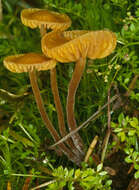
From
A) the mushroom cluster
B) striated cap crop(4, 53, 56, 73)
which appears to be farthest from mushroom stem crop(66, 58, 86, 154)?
striated cap crop(4, 53, 56, 73)

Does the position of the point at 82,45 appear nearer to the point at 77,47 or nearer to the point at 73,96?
the point at 77,47

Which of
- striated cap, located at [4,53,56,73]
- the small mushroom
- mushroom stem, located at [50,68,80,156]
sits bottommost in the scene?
mushroom stem, located at [50,68,80,156]

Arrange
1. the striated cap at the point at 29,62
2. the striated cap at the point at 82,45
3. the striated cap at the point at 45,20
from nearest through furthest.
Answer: the striated cap at the point at 82,45, the striated cap at the point at 29,62, the striated cap at the point at 45,20

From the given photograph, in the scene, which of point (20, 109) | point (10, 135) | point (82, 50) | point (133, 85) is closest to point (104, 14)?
point (133, 85)

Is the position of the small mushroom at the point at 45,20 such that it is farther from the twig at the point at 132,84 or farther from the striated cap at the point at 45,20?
the twig at the point at 132,84

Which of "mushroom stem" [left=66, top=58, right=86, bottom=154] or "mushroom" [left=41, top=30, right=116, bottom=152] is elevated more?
"mushroom" [left=41, top=30, right=116, bottom=152]

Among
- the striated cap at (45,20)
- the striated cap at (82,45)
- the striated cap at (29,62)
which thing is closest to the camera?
the striated cap at (82,45)

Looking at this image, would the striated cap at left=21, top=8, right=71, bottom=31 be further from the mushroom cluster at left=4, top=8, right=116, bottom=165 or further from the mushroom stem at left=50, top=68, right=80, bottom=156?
the mushroom stem at left=50, top=68, right=80, bottom=156

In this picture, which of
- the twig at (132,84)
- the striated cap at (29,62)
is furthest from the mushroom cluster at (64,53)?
the twig at (132,84)
